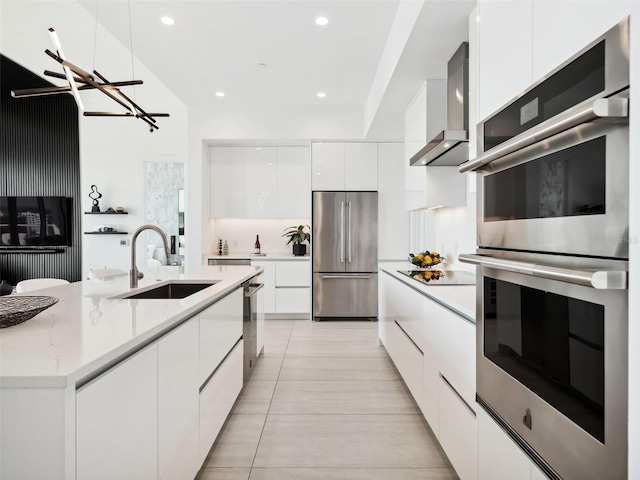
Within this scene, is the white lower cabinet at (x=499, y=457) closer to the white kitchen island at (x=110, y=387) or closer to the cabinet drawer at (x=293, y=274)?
the white kitchen island at (x=110, y=387)

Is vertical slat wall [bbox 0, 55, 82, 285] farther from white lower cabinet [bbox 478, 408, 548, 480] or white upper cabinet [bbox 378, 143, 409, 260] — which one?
white lower cabinet [bbox 478, 408, 548, 480]

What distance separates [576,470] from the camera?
0.87 metres

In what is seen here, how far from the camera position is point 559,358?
3.14ft

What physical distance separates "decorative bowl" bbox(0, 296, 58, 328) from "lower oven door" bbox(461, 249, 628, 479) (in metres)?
1.46

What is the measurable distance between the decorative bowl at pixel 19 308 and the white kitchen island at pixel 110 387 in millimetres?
31

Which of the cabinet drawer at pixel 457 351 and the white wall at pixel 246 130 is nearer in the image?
the cabinet drawer at pixel 457 351

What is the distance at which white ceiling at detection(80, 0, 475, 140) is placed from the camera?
9.03 ft

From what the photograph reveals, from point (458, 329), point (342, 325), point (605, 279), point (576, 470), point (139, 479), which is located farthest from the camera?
point (342, 325)

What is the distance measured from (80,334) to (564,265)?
133cm

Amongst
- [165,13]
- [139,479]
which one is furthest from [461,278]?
[165,13]

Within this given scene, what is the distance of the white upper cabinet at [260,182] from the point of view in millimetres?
5488

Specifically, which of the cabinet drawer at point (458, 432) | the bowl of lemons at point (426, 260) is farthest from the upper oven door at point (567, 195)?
the bowl of lemons at point (426, 260)

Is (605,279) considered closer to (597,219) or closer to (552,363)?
(597,219)

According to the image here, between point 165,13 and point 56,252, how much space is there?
4698 millimetres
